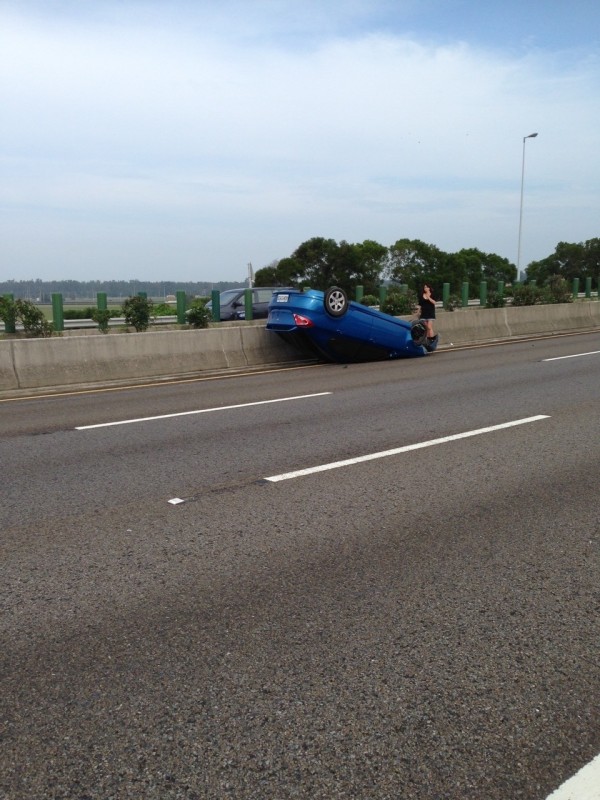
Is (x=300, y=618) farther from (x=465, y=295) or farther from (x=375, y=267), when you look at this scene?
(x=375, y=267)

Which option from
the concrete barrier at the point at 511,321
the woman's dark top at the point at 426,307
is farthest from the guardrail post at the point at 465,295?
the woman's dark top at the point at 426,307

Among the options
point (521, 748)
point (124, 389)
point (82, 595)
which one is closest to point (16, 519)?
point (82, 595)

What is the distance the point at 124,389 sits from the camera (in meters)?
12.8

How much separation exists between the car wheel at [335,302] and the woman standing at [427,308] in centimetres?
272

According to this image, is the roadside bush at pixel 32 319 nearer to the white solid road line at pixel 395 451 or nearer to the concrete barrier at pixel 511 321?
the concrete barrier at pixel 511 321

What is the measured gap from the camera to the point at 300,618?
12.6 ft

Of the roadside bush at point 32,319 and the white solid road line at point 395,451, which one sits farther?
the roadside bush at point 32,319

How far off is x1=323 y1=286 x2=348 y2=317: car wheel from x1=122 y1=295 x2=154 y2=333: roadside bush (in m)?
8.00

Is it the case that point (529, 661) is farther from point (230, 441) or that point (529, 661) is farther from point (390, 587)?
point (230, 441)

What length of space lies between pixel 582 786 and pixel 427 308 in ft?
50.2

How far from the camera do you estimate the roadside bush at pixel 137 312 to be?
21.2m

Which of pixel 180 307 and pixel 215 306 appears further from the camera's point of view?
pixel 215 306

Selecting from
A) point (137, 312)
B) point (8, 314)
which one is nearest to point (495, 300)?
point (137, 312)

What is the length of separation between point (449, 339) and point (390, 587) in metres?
16.9
